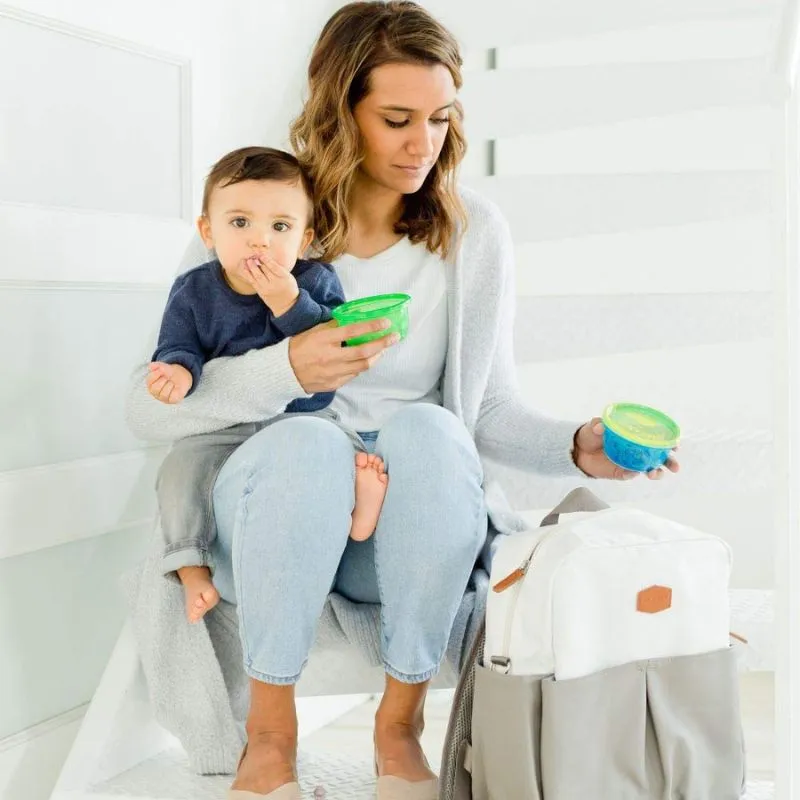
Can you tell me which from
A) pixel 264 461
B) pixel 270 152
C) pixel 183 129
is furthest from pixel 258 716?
pixel 183 129

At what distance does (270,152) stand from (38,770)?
1022 millimetres

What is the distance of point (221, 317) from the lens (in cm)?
158

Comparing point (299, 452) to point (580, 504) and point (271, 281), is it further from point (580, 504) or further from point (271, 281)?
point (580, 504)

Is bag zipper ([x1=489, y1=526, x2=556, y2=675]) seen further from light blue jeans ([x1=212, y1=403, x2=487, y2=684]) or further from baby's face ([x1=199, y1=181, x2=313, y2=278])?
baby's face ([x1=199, y1=181, x2=313, y2=278])

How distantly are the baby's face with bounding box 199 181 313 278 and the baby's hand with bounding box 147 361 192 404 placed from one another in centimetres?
17

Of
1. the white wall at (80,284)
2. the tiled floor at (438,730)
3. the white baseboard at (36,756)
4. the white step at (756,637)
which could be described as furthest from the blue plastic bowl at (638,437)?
the white baseboard at (36,756)

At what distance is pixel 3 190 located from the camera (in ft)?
5.59

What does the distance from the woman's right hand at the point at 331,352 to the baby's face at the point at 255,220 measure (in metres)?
0.14

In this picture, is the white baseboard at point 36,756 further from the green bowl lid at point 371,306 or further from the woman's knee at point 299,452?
the green bowl lid at point 371,306

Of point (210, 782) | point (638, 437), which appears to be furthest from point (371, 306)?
point (210, 782)

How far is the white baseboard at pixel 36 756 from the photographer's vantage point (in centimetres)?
175

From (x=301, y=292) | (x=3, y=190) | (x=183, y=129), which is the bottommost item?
(x=301, y=292)

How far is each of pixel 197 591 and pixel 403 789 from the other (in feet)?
1.18

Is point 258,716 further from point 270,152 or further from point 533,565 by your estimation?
point 270,152
